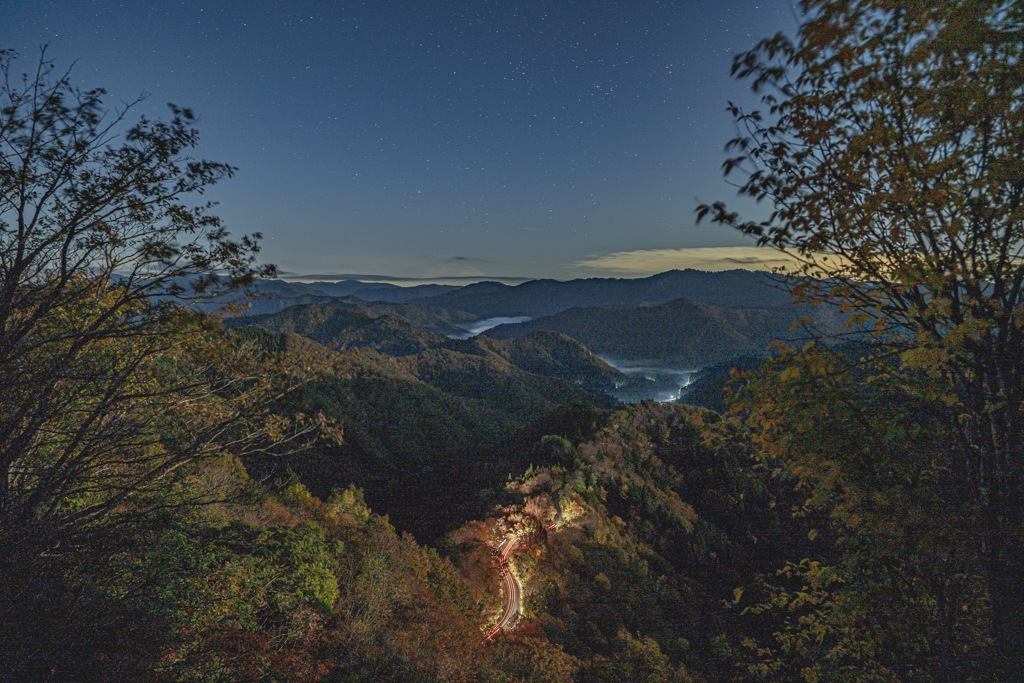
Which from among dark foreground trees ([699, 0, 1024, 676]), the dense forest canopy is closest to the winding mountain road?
the dense forest canopy

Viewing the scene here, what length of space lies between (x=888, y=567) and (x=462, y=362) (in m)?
186

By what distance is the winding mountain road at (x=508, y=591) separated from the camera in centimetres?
2517

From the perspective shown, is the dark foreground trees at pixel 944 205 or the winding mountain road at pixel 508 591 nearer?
the dark foreground trees at pixel 944 205

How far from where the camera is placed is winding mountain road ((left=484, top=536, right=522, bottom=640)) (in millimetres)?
25172

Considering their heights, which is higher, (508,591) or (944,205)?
(944,205)

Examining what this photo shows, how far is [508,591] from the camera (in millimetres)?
28453

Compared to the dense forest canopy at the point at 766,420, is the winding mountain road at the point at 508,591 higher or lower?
lower

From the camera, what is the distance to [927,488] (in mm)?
4680

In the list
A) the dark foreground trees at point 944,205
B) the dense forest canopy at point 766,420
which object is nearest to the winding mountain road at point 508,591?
the dense forest canopy at point 766,420

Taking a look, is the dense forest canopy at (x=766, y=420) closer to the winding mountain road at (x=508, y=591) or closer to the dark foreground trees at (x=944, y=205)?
the dark foreground trees at (x=944, y=205)

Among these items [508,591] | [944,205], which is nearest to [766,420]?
[944,205]

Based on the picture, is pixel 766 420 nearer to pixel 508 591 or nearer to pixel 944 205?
pixel 944 205

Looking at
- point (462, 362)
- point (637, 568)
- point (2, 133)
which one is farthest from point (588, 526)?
point (462, 362)

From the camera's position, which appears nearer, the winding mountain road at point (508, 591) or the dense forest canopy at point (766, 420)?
the dense forest canopy at point (766, 420)
